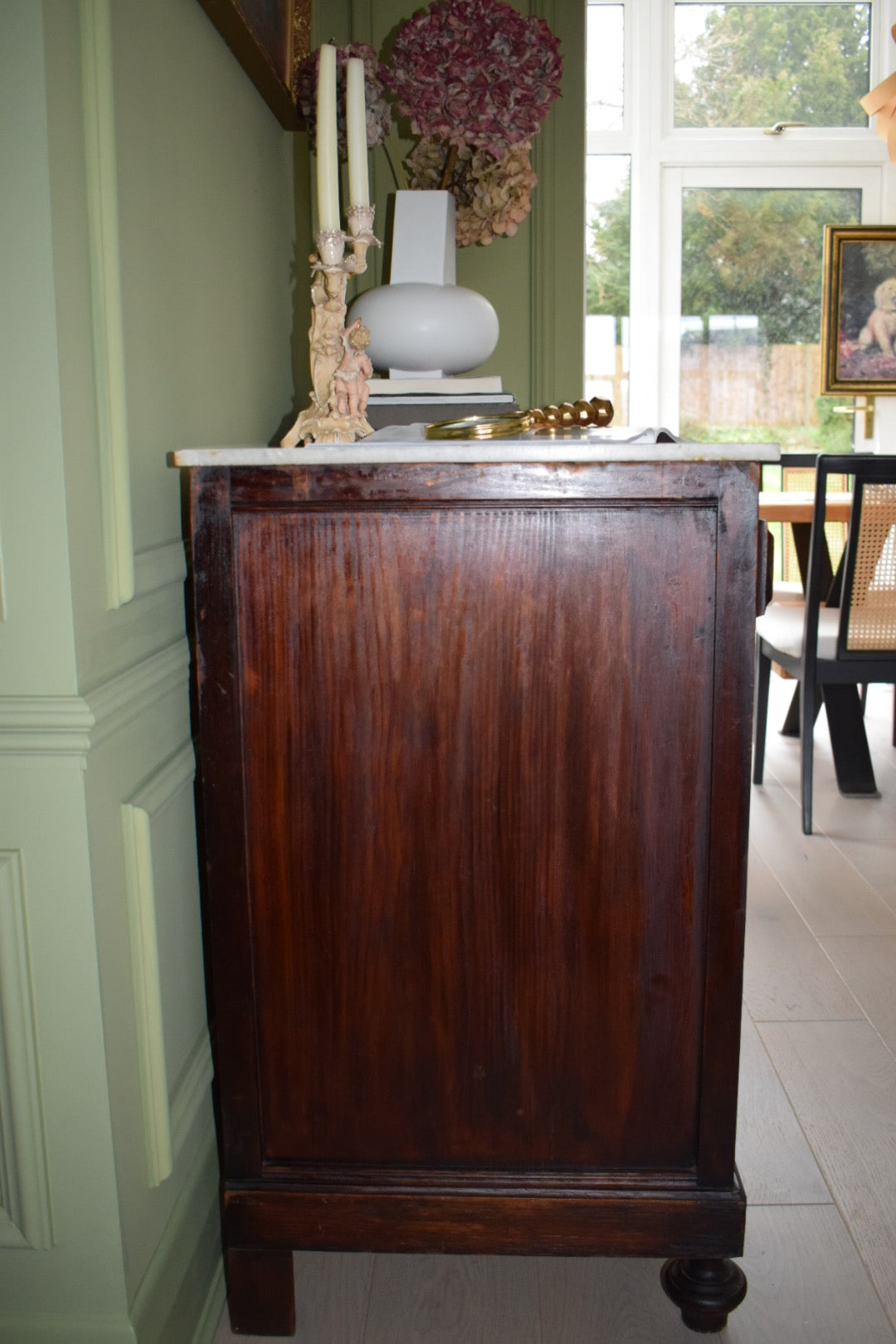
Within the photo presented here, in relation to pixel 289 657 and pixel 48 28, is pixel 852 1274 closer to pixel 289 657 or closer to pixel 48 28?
pixel 289 657

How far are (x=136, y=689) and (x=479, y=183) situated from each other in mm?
1018

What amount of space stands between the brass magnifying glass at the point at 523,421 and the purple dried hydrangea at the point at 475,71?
0.37 metres

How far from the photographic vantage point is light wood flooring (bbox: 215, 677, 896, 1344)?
1.21 meters

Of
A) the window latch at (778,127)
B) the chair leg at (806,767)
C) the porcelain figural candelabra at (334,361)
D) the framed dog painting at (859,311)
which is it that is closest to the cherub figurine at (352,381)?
the porcelain figural candelabra at (334,361)

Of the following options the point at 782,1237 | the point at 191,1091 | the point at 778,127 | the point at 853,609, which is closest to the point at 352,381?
the point at 191,1091

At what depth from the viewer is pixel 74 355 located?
90cm

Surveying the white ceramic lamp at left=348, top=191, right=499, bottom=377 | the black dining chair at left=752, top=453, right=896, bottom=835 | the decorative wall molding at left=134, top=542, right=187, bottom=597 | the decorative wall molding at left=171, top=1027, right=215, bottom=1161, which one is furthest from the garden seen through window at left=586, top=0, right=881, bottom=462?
the decorative wall molding at left=171, top=1027, right=215, bottom=1161

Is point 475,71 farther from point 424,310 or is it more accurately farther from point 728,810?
point 728,810

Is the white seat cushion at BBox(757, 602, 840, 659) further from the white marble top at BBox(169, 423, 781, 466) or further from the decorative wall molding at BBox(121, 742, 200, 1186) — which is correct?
the decorative wall molding at BBox(121, 742, 200, 1186)

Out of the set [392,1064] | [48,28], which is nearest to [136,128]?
[48,28]

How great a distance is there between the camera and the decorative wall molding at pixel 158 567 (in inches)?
41.5

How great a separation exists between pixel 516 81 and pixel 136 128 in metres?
0.59

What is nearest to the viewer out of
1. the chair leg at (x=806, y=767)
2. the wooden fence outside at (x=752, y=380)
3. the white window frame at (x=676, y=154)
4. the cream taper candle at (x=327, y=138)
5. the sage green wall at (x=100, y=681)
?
the sage green wall at (x=100, y=681)

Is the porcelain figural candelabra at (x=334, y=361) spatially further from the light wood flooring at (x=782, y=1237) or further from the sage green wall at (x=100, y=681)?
the light wood flooring at (x=782, y=1237)
